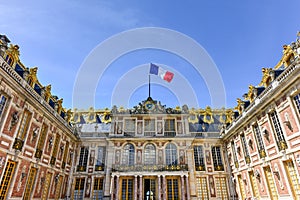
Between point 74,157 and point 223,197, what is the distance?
16087 mm

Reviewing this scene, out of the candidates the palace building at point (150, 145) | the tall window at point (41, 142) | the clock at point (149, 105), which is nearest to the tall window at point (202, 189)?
the palace building at point (150, 145)

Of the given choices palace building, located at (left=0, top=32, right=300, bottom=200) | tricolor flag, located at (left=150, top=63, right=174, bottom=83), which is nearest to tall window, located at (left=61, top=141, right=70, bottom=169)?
palace building, located at (left=0, top=32, right=300, bottom=200)

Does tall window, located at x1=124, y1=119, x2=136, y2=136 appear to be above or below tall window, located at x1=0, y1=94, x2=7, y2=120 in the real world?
above

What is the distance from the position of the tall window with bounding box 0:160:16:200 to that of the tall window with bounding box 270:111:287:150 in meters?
16.7

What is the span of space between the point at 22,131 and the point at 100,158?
10219 mm

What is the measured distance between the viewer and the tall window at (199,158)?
Answer: 20955 mm

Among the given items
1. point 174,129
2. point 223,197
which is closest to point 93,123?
point 174,129

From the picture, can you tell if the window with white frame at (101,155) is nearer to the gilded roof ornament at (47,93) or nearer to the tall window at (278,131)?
the gilded roof ornament at (47,93)

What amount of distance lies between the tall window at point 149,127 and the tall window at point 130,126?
1392 mm

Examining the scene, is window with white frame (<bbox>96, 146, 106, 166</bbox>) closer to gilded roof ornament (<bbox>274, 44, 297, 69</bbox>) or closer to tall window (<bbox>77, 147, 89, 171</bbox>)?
tall window (<bbox>77, 147, 89, 171</bbox>)

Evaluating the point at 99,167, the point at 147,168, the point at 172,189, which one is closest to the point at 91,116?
the point at 99,167

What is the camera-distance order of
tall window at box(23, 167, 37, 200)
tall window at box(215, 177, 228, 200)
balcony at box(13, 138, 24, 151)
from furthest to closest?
tall window at box(215, 177, 228, 200)
tall window at box(23, 167, 37, 200)
balcony at box(13, 138, 24, 151)

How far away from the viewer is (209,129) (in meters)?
23.1

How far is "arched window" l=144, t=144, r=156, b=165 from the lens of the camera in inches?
838
